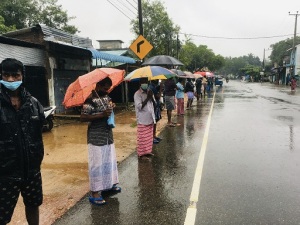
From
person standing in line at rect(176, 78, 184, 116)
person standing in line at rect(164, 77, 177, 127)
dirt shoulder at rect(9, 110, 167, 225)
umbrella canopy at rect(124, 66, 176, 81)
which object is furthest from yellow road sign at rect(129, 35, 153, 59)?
umbrella canopy at rect(124, 66, 176, 81)

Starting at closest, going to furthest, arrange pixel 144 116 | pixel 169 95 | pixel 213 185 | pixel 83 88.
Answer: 1. pixel 83 88
2. pixel 213 185
3. pixel 144 116
4. pixel 169 95

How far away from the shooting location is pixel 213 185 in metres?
4.95

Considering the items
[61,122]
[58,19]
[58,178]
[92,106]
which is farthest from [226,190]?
[58,19]

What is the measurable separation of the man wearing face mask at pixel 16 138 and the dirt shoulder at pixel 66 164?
116 centimetres

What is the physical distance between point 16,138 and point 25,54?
9224mm

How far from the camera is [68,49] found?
13.4 meters

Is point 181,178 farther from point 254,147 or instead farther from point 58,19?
point 58,19

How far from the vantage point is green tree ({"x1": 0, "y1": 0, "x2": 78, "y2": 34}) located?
32.3 metres

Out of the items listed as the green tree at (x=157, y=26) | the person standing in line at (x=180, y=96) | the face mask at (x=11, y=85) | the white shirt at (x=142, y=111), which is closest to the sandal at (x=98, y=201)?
the face mask at (x=11, y=85)

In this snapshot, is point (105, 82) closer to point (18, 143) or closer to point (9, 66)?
point (9, 66)

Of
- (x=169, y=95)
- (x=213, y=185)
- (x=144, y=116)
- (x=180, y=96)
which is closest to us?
(x=213, y=185)

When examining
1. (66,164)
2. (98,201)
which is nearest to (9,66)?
(98,201)

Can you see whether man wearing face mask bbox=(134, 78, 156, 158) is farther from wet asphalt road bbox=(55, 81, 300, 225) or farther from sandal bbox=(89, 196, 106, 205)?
sandal bbox=(89, 196, 106, 205)

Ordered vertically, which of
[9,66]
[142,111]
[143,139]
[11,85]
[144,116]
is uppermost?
[9,66]
